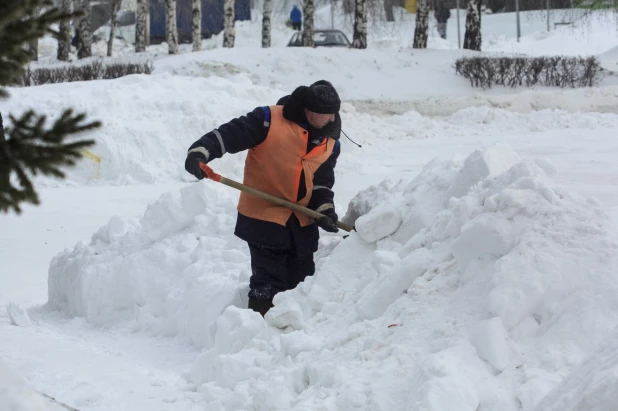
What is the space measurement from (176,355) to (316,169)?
1.26 metres

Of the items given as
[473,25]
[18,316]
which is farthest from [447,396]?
[473,25]

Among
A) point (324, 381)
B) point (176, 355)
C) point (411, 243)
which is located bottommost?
point (176, 355)

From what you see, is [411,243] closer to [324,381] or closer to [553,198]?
[553,198]

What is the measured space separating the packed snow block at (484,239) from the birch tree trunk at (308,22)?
19595 mm

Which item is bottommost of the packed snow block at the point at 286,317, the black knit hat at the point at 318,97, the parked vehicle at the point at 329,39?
the packed snow block at the point at 286,317

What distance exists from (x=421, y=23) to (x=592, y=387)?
21.4 meters

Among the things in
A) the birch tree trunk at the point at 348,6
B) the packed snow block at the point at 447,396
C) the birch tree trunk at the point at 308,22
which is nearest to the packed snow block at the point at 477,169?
the packed snow block at the point at 447,396

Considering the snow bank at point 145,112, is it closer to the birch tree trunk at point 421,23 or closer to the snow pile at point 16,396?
the snow pile at point 16,396

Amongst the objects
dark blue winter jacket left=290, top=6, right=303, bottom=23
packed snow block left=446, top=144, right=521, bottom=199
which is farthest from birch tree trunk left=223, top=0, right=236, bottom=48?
packed snow block left=446, top=144, right=521, bottom=199

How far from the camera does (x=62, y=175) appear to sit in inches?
88.6

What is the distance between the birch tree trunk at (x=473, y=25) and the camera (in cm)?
2256

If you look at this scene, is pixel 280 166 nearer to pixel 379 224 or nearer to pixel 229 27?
pixel 379 224

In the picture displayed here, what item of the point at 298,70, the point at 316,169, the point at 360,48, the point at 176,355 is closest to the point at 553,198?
the point at 316,169

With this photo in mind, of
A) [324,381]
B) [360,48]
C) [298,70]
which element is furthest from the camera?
[360,48]
